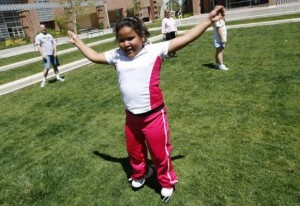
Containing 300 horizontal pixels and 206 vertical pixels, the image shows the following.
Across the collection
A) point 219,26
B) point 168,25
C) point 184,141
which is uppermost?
point 219,26

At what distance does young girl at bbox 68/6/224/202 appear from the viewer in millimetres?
2904

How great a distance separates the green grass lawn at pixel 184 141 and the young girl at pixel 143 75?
828 millimetres

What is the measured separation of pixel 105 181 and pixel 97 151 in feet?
3.15

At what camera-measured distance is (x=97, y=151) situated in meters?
4.83

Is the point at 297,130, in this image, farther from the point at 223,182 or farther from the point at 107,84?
the point at 107,84

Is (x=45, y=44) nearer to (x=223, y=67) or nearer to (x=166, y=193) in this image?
(x=223, y=67)

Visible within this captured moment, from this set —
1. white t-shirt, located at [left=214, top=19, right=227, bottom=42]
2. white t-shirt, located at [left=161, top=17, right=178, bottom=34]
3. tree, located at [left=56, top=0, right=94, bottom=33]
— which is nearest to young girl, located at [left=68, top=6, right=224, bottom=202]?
white t-shirt, located at [left=214, top=19, right=227, bottom=42]

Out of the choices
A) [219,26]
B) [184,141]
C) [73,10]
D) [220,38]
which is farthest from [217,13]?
[73,10]

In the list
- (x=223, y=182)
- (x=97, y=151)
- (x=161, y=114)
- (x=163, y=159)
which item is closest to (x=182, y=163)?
(x=223, y=182)

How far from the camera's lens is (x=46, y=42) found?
980 centimetres

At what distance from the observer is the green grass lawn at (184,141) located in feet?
11.6

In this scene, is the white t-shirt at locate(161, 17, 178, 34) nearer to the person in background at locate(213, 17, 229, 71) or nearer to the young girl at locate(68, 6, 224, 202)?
the person in background at locate(213, 17, 229, 71)

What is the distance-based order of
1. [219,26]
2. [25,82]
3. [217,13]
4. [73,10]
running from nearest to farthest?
[217,13]
[219,26]
[25,82]
[73,10]

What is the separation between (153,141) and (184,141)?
5.58ft
